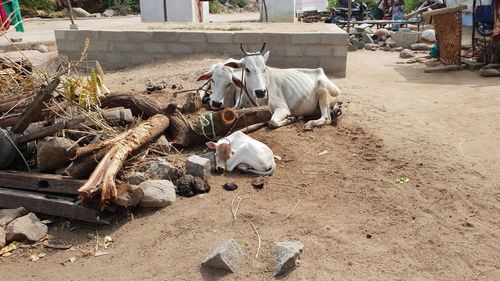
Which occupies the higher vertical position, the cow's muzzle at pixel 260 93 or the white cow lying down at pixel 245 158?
the cow's muzzle at pixel 260 93

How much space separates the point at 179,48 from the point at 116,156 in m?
5.11

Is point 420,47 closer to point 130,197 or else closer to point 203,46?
point 203,46

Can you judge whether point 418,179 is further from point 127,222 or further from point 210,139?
point 127,222

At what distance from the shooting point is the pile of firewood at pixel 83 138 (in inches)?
137

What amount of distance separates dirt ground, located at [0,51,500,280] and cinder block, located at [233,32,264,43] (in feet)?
10.1

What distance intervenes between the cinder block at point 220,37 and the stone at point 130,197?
16.8 feet

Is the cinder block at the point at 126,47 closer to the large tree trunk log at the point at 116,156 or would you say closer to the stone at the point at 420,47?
the large tree trunk log at the point at 116,156

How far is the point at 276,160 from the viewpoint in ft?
14.8

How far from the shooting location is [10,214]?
3.47 m

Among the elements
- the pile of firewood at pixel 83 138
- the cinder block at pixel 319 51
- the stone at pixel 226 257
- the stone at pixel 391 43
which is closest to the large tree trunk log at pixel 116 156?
the pile of firewood at pixel 83 138

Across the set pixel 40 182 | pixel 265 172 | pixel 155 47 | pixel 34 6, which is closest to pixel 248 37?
pixel 155 47

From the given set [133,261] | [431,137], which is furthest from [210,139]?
[431,137]

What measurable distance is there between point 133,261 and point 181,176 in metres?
1.08

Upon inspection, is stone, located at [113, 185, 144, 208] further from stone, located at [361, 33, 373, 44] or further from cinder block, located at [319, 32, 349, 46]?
stone, located at [361, 33, 373, 44]
